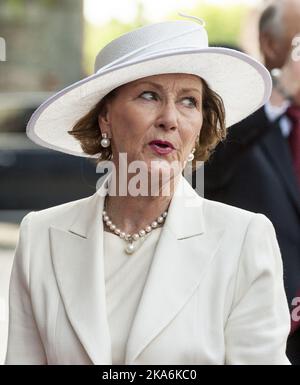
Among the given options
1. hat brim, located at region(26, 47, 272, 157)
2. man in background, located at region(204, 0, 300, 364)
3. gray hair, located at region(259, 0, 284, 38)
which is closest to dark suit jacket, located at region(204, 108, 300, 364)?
man in background, located at region(204, 0, 300, 364)

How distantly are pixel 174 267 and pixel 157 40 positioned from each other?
481 millimetres

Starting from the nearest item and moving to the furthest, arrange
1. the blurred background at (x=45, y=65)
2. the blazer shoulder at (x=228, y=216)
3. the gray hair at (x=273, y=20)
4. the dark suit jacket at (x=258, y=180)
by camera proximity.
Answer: the blazer shoulder at (x=228, y=216), the dark suit jacket at (x=258, y=180), the gray hair at (x=273, y=20), the blurred background at (x=45, y=65)

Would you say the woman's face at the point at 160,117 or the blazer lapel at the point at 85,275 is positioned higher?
the woman's face at the point at 160,117

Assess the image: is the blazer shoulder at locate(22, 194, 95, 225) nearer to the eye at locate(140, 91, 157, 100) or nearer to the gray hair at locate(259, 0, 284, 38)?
the eye at locate(140, 91, 157, 100)

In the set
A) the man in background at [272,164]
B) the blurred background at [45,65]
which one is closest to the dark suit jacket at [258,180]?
the man in background at [272,164]

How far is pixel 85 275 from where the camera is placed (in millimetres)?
2109

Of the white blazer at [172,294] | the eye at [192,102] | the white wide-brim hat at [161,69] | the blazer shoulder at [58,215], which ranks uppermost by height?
the white wide-brim hat at [161,69]

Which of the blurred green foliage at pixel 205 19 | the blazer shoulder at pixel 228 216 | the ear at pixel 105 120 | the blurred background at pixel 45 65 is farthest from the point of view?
the blurred background at pixel 45 65

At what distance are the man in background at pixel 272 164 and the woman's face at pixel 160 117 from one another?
863 millimetres

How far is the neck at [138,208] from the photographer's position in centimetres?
214

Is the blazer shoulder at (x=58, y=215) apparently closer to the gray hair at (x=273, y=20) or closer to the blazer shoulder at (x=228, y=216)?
the blazer shoulder at (x=228, y=216)

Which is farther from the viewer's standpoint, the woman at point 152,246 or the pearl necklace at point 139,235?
the pearl necklace at point 139,235

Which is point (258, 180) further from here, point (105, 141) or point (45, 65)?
point (45, 65)

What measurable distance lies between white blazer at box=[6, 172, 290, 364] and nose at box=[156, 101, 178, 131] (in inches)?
7.0
